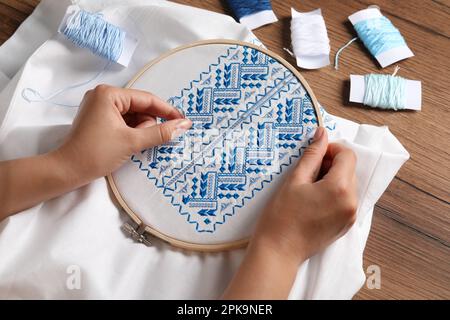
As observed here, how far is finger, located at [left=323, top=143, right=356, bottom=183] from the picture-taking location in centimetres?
80

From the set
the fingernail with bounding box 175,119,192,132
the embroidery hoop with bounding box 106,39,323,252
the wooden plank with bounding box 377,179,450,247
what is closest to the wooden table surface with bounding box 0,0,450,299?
the wooden plank with bounding box 377,179,450,247

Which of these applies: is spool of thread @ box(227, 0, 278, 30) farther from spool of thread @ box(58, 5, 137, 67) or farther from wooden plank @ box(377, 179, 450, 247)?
wooden plank @ box(377, 179, 450, 247)

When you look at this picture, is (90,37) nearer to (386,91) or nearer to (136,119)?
(136,119)

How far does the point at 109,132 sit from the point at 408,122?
0.54m

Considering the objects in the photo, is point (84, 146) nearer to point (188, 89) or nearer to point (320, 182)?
point (188, 89)

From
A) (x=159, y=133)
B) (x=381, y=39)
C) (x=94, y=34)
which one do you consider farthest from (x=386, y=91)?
(x=94, y=34)

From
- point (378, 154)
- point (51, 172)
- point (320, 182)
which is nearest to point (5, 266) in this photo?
point (51, 172)

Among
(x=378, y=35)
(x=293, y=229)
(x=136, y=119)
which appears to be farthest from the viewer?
(x=378, y=35)

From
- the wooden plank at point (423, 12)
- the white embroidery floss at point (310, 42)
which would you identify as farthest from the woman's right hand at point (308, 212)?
the wooden plank at point (423, 12)

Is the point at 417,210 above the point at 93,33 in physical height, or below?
below

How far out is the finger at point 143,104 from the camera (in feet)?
2.82

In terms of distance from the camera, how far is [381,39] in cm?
101

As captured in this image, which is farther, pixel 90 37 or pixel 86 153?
pixel 90 37

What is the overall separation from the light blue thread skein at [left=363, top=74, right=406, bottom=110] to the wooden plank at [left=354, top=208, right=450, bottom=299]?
20 centimetres
